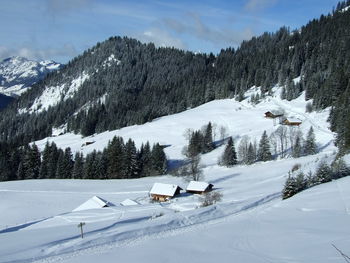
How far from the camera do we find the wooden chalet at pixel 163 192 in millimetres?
56912

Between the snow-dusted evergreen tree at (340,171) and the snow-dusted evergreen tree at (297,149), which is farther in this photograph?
the snow-dusted evergreen tree at (297,149)

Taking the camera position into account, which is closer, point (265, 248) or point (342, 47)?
point (265, 248)

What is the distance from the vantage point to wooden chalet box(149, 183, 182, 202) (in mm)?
56912

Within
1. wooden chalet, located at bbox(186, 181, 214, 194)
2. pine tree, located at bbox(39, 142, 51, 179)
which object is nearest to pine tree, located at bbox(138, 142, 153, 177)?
pine tree, located at bbox(39, 142, 51, 179)

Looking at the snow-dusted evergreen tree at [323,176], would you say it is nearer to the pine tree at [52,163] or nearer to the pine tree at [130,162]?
the pine tree at [130,162]

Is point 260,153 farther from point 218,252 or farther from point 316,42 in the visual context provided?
point 316,42

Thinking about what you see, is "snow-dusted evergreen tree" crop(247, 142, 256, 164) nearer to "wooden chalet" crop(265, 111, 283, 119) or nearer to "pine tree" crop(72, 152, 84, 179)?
"wooden chalet" crop(265, 111, 283, 119)

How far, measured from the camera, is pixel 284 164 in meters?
69.4

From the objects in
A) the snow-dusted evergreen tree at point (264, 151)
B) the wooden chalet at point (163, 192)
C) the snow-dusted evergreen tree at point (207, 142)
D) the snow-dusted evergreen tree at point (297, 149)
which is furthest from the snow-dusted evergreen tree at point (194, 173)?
the snow-dusted evergreen tree at point (207, 142)

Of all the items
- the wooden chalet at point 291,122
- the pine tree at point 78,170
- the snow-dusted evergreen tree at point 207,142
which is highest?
the wooden chalet at point 291,122

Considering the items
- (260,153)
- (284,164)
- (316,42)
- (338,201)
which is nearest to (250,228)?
(338,201)

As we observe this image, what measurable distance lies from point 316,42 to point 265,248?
510 feet

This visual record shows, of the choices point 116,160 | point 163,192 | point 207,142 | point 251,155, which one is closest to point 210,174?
point 251,155

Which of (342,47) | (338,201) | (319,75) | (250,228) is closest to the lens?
(250,228)
